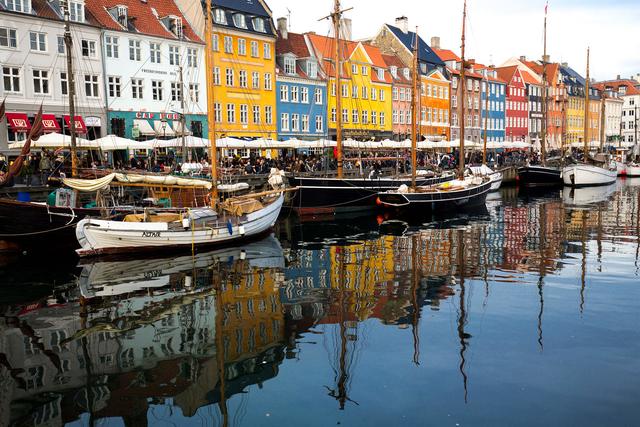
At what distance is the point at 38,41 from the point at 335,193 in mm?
23127

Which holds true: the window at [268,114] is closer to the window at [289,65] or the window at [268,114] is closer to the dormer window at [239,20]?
the window at [289,65]

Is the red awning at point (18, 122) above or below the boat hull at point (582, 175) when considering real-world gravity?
Result: above

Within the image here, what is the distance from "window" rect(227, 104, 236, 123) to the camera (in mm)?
53375

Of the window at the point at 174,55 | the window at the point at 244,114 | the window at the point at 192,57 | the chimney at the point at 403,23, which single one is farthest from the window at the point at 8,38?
the chimney at the point at 403,23

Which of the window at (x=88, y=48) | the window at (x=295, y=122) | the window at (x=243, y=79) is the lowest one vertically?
the window at (x=295, y=122)

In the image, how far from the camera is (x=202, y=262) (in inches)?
846

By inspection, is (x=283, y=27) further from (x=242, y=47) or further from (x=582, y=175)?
(x=582, y=175)

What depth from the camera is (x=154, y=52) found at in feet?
158

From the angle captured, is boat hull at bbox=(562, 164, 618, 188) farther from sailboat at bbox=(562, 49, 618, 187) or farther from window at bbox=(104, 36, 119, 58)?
window at bbox=(104, 36, 119, 58)

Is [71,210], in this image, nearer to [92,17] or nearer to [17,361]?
[17,361]

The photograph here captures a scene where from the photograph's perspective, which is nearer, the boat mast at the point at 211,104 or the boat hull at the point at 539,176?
the boat mast at the point at 211,104

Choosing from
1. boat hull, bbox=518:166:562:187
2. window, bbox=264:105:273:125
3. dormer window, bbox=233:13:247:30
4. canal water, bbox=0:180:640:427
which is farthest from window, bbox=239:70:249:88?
canal water, bbox=0:180:640:427

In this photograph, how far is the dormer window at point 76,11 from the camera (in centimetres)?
4225

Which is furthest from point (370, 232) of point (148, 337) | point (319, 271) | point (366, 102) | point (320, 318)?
point (366, 102)
